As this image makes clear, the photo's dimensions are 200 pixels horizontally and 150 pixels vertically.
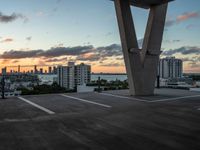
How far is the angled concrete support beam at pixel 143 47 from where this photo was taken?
10539mm

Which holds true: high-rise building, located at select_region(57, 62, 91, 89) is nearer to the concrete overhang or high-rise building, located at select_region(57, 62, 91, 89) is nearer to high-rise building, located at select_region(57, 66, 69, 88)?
high-rise building, located at select_region(57, 66, 69, 88)

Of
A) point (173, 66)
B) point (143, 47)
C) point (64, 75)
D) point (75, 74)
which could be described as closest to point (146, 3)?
point (143, 47)

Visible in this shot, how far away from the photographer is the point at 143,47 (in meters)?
11.4

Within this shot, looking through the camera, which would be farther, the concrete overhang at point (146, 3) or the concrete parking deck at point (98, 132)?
the concrete overhang at point (146, 3)

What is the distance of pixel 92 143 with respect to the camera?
3.41m

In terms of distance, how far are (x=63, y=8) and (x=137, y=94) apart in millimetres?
9021

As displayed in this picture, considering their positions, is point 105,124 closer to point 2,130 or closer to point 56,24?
point 2,130

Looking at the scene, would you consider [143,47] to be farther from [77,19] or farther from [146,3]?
[77,19]

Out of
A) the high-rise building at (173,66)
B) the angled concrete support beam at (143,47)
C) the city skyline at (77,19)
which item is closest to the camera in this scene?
the angled concrete support beam at (143,47)

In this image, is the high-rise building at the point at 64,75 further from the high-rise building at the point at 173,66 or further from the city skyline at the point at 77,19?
the city skyline at the point at 77,19

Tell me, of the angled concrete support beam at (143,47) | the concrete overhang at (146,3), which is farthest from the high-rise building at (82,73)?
the angled concrete support beam at (143,47)

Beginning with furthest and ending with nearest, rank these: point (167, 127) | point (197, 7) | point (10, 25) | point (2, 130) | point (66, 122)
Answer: point (10, 25)
point (197, 7)
point (66, 122)
point (167, 127)
point (2, 130)

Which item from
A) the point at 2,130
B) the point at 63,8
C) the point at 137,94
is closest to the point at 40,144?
the point at 2,130

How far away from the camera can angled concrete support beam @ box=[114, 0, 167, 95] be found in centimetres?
1054
